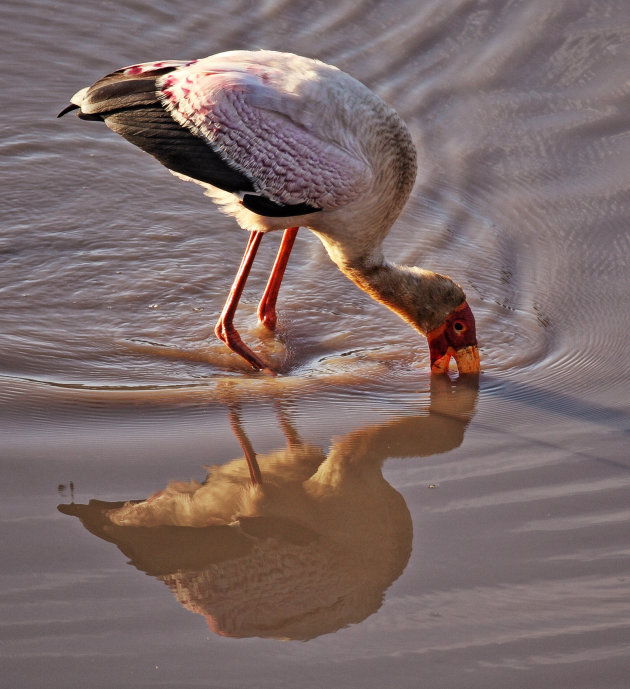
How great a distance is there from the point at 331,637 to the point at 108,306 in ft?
9.03

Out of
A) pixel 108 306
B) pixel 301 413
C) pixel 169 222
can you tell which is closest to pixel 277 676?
pixel 301 413

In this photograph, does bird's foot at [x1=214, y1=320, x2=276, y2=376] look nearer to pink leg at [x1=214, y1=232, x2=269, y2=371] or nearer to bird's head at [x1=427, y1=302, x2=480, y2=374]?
pink leg at [x1=214, y1=232, x2=269, y2=371]

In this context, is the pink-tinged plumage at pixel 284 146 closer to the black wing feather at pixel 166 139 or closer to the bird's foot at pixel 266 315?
the black wing feather at pixel 166 139

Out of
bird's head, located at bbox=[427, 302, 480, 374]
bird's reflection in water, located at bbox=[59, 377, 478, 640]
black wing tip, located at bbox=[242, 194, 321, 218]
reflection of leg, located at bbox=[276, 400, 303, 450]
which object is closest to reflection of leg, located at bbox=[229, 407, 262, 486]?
bird's reflection in water, located at bbox=[59, 377, 478, 640]

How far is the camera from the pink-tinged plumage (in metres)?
4.60

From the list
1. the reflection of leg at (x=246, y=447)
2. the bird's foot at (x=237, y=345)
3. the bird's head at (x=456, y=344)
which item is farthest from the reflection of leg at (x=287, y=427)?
the bird's head at (x=456, y=344)

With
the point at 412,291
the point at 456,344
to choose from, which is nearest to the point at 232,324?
the point at 412,291

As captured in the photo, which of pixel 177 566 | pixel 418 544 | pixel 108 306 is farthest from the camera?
pixel 108 306

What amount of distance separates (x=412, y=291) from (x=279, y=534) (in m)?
1.90

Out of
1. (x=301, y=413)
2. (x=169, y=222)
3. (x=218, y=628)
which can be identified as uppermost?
(x=218, y=628)

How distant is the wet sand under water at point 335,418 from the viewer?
2902 millimetres

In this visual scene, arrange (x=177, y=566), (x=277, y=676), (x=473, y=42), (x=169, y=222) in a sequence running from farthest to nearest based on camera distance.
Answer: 1. (x=473, y=42)
2. (x=169, y=222)
3. (x=177, y=566)
4. (x=277, y=676)

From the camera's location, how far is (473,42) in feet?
26.5

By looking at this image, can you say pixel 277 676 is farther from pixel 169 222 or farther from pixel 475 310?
pixel 169 222
